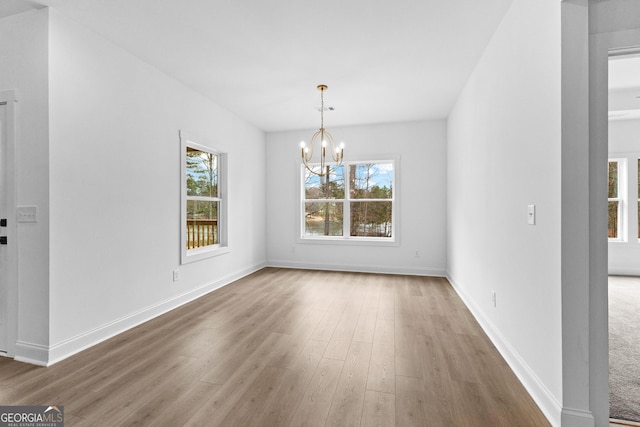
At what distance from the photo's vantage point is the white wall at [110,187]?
2336 mm

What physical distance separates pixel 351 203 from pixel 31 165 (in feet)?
14.4

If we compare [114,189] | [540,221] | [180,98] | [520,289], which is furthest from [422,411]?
[180,98]

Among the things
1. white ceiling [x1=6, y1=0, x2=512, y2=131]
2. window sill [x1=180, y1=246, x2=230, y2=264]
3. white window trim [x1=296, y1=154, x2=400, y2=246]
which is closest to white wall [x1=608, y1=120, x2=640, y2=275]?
white ceiling [x1=6, y1=0, x2=512, y2=131]

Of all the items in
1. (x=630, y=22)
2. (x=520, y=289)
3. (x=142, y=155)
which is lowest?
(x=520, y=289)

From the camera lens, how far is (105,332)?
8.74 ft

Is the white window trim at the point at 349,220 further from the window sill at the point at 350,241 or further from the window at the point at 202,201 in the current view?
the window at the point at 202,201

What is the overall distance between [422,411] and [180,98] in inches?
154

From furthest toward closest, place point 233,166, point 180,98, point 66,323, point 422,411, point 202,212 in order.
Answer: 1. point 233,166
2. point 202,212
3. point 180,98
4. point 66,323
5. point 422,411

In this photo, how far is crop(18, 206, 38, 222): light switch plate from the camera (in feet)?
7.48

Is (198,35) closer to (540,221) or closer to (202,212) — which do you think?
(202,212)

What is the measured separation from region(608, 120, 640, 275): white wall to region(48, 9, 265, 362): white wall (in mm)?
6645

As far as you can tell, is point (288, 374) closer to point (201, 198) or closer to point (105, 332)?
point (105, 332)

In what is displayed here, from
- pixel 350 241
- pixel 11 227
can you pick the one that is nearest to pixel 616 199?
pixel 350 241

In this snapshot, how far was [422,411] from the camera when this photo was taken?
1722 mm
